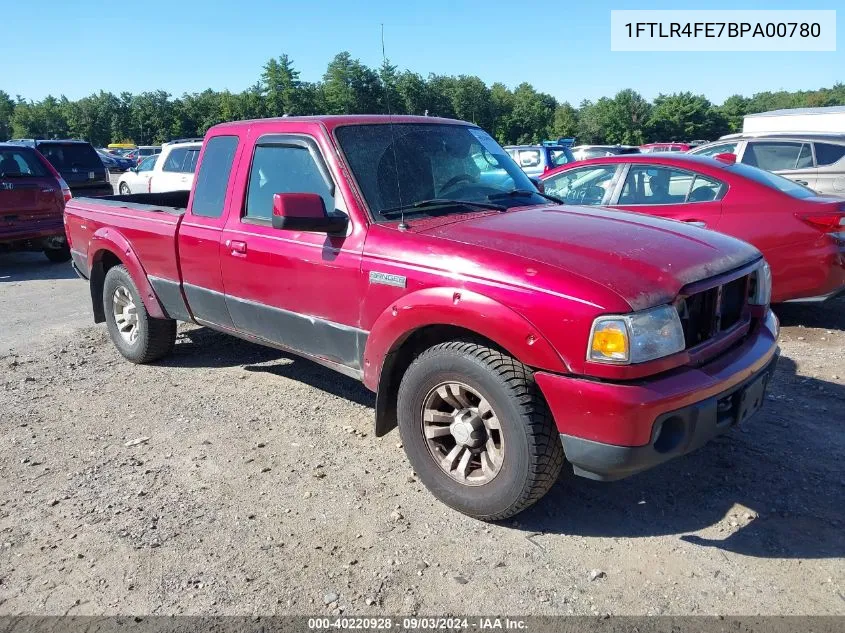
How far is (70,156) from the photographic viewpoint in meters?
14.2

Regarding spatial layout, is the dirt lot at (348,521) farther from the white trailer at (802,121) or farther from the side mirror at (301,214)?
the white trailer at (802,121)

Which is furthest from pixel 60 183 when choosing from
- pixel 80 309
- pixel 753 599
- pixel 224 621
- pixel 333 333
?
pixel 753 599

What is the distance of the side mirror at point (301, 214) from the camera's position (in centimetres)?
341

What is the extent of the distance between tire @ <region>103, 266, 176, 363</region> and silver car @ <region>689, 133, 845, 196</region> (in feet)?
23.0

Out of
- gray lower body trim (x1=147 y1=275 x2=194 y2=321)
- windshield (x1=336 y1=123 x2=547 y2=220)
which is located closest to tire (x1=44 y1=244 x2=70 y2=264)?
gray lower body trim (x1=147 y1=275 x2=194 y2=321)

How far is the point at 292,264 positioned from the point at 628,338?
6.71ft

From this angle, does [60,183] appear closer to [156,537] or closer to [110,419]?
[110,419]

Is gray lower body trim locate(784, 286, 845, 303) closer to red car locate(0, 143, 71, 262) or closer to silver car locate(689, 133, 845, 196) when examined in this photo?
silver car locate(689, 133, 845, 196)

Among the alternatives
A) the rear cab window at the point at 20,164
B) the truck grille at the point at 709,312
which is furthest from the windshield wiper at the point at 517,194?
the rear cab window at the point at 20,164

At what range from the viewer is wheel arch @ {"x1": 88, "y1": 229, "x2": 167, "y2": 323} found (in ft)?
17.1

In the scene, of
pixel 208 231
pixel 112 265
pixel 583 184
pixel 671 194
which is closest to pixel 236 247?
pixel 208 231

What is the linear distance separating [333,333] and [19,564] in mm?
1829

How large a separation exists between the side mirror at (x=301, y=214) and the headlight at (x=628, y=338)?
1559 millimetres

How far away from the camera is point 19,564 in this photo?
3008mm
